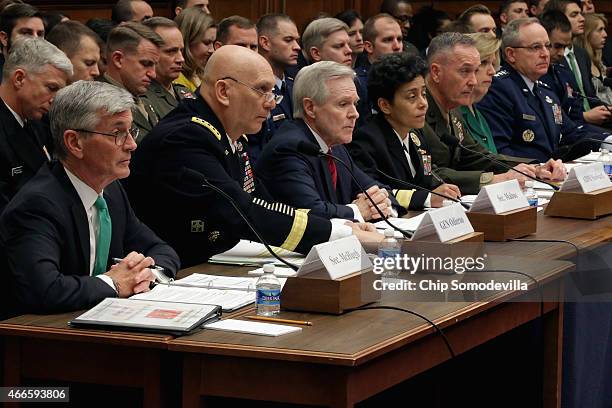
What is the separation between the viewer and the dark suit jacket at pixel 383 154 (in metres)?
4.61

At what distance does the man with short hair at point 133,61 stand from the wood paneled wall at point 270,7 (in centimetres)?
239

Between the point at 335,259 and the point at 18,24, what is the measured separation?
11.6 ft

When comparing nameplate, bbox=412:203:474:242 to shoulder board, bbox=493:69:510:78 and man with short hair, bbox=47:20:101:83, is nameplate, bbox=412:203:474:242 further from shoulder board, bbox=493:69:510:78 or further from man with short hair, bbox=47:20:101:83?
shoulder board, bbox=493:69:510:78

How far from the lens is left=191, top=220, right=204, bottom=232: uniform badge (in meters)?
3.40

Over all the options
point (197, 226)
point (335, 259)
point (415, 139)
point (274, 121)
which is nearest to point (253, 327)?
point (335, 259)

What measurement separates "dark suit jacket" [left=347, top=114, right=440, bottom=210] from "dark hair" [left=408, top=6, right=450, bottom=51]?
4187 mm

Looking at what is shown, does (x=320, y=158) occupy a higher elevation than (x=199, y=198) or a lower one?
higher

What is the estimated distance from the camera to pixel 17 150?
4.29 metres

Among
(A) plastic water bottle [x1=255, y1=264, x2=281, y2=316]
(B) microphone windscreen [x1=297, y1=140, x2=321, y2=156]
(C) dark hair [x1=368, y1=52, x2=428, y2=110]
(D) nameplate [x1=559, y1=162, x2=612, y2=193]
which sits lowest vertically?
(A) plastic water bottle [x1=255, y1=264, x2=281, y2=316]

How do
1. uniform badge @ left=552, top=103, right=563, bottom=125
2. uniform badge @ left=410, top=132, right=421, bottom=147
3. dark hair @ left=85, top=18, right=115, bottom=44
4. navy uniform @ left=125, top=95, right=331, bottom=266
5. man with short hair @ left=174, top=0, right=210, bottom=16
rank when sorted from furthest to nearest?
man with short hair @ left=174, top=0, right=210, bottom=16
uniform badge @ left=552, top=103, right=563, bottom=125
dark hair @ left=85, top=18, right=115, bottom=44
uniform badge @ left=410, top=132, right=421, bottom=147
navy uniform @ left=125, top=95, right=331, bottom=266

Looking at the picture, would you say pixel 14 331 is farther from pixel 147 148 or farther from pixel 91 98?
pixel 147 148

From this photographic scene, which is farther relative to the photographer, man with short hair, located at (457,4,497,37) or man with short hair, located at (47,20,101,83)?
man with short hair, located at (457,4,497,37)

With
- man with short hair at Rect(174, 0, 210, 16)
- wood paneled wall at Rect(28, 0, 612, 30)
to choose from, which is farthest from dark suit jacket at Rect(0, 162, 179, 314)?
wood paneled wall at Rect(28, 0, 612, 30)

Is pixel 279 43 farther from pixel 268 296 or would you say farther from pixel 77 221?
pixel 268 296
